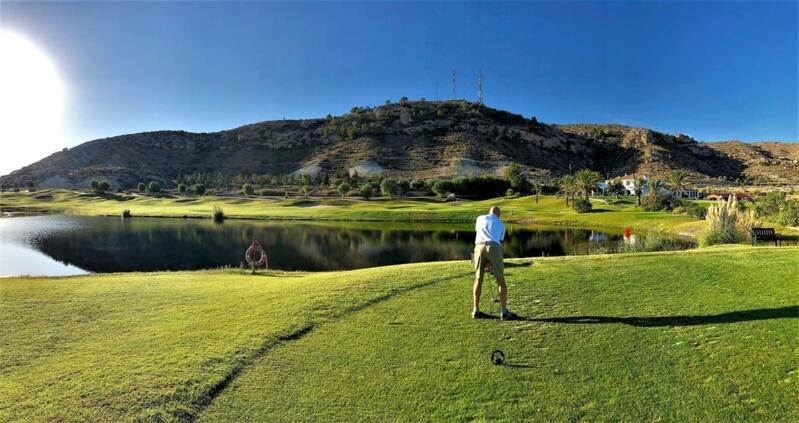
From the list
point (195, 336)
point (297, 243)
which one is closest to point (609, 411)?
point (195, 336)

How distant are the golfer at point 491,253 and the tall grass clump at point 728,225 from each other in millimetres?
22540

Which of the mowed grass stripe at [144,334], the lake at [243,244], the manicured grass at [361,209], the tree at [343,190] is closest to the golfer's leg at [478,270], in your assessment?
the mowed grass stripe at [144,334]

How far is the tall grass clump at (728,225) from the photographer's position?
2819 cm

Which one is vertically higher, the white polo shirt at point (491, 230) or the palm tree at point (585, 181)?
the palm tree at point (585, 181)

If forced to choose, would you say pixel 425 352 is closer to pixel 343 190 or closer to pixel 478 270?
pixel 478 270

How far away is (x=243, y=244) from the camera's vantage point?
166ft

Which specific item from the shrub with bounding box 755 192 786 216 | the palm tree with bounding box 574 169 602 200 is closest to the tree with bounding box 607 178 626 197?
the palm tree with bounding box 574 169 602 200

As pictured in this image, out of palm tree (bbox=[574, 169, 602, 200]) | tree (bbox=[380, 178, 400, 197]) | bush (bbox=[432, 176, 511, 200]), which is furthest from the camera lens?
bush (bbox=[432, 176, 511, 200])

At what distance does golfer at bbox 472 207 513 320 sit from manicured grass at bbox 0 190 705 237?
150 ft

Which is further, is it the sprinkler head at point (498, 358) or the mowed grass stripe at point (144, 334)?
the sprinkler head at point (498, 358)

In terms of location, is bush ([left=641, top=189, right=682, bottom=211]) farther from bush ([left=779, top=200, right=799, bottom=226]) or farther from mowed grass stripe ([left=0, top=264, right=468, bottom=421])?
mowed grass stripe ([left=0, top=264, right=468, bottom=421])

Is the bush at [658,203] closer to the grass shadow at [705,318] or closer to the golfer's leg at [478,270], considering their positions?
the grass shadow at [705,318]

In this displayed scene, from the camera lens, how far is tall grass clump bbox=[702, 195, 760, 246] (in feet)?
92.5

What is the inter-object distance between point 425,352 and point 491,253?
258 cm
